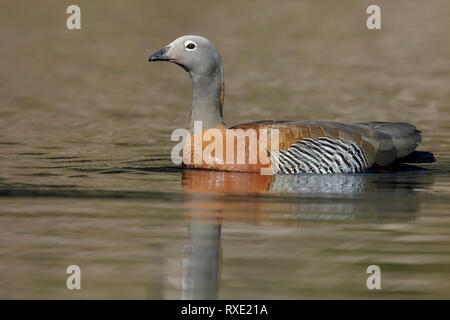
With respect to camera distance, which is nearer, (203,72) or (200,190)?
(200,190)

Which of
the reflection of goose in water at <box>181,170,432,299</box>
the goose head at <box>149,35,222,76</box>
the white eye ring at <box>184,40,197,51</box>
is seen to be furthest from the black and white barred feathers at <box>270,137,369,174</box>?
the white eye ring at <box>184,40,197,51</box>

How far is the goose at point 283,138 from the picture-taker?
13281mm

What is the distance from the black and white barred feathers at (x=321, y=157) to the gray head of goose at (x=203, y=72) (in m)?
1.06

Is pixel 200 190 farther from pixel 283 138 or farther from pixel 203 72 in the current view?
pixel 203 72

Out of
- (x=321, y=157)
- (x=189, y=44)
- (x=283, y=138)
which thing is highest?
(x=189, y=44)

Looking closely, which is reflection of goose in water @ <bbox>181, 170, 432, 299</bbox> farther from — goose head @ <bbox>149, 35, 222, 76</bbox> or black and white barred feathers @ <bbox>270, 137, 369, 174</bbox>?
goose head @ <bbox>149, 35, 222, 76</bbox>

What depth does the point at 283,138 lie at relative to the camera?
1328cm

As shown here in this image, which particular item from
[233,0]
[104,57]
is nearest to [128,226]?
[104,57]

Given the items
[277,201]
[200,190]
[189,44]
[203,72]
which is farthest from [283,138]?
[277,201]

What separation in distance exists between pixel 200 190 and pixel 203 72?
2.04 metres

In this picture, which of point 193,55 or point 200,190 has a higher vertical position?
point 193,55

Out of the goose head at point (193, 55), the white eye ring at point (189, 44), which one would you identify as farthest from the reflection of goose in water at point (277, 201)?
the white eye ring at point (189, 44)

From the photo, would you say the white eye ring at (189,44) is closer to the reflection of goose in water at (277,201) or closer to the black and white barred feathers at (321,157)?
the reflection of goose in water at (277,201)

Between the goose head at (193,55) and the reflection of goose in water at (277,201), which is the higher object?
the goose head at (193,55)
